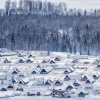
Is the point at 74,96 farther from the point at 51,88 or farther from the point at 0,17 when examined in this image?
the point at 0,17

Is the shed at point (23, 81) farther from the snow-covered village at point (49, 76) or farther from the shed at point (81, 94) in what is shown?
the shed at point (81, 94)

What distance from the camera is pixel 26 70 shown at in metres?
17.9

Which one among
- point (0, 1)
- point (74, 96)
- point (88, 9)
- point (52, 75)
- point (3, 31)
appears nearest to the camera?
point (74, 96)

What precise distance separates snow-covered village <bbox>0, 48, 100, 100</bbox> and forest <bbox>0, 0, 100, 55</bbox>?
7.50ft

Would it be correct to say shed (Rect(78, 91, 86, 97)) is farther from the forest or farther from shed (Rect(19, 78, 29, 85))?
the forest

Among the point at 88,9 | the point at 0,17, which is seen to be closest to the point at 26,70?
the point at 0,17

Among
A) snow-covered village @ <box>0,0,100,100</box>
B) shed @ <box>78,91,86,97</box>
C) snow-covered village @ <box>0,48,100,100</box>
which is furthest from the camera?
snow-covered village @ <box>0,0,100,100</box>

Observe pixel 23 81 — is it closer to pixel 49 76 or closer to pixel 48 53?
pixel 49 76

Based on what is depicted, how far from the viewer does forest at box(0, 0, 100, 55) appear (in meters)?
24.4

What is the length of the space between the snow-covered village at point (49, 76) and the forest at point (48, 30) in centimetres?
229

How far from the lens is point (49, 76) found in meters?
16.5

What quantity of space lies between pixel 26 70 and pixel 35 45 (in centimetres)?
696

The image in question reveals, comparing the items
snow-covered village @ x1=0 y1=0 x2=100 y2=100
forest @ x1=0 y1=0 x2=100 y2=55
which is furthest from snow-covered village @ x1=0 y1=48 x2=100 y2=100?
forest @ x1=0 y1=0 x2=100 y2=55

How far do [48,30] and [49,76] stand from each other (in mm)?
11624
